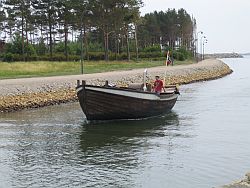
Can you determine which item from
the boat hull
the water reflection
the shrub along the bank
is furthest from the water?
the shrub along the bank

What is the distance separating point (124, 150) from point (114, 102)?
6977 mm

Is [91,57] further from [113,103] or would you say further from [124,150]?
[124,150]

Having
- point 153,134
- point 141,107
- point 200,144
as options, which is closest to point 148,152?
point 200,144

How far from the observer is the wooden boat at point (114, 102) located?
2489cm

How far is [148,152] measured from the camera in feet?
58.7

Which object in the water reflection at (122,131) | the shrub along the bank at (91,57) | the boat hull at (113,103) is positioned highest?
the shrub along the bank at (91,57)

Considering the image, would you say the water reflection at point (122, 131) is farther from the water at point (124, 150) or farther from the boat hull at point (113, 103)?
the boat hull at point (113, 103)

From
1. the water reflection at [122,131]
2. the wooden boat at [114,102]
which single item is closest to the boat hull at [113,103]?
the wooden boat at [114,102]

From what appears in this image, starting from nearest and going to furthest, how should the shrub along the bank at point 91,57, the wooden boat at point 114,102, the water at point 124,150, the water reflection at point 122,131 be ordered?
the water at point 124,150 < the water reflection at point 122,131 < the wooden boat at point 114,102 < the shrub along the bank at point 91,57

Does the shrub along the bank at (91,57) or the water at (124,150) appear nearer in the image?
the water at (124,150)

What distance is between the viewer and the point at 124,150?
60.4 ft

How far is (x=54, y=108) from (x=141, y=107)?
8702 mm

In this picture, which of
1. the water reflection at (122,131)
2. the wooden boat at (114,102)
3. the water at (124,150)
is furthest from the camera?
the wooden boat at (114,102)

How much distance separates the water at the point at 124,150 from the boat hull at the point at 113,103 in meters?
0.48
